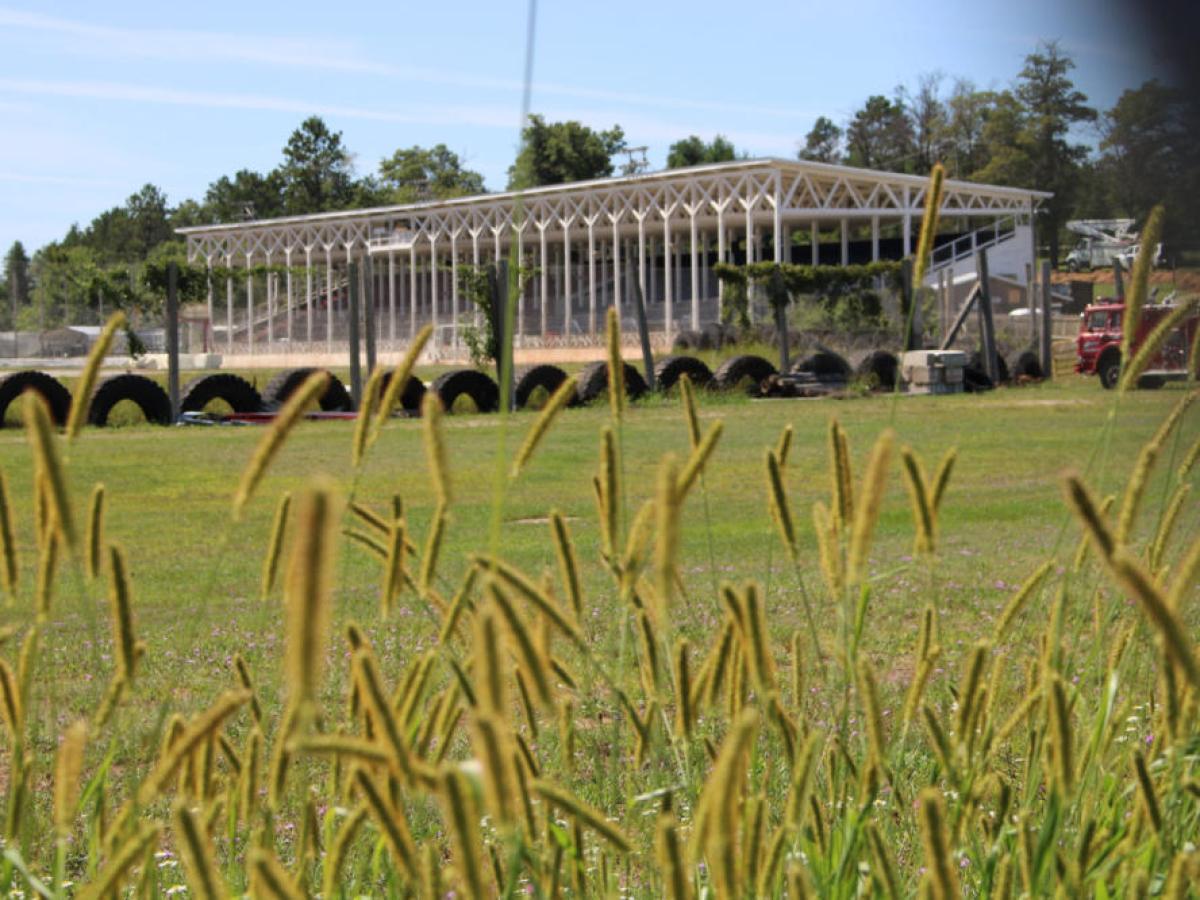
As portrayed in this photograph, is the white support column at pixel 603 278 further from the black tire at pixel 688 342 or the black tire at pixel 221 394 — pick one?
the black tire at pixel 221 394

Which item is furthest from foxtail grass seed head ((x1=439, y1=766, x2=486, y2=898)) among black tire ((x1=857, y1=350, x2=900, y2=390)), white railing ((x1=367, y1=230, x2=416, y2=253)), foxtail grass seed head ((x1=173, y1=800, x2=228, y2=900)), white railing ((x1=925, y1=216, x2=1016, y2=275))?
white railing ((x1=367, y1=230, x2=416, y2=253))

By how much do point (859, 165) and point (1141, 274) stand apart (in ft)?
200

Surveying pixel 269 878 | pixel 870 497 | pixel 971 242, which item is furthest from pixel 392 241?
pixel 269 878

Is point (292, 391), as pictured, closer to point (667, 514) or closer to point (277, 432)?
point (277, 432)

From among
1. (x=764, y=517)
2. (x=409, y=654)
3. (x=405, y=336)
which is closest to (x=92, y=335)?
(x=405, y=336)

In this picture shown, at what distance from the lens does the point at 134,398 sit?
16.6 m

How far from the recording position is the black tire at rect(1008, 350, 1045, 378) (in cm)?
2289

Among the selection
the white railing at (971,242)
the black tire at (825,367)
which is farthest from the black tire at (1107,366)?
the white railing at (971,242)

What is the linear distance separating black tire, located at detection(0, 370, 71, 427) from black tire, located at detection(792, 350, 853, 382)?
32.2 feet

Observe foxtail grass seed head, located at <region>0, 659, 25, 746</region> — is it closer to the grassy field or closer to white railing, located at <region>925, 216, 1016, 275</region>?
the grassy field

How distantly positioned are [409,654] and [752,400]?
15.2 m

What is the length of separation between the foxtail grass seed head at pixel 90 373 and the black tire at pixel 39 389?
48.8 feet

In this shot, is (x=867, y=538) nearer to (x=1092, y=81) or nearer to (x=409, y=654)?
(x=1092, y=81)

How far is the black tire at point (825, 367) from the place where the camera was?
21359 millimetres
